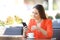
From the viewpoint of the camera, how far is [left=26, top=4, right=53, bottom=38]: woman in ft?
7.27

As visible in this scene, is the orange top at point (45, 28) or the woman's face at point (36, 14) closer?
the orange top at point (45, 28)

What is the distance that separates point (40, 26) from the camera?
7.73 ft

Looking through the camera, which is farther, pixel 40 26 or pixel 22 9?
pixel 22 9

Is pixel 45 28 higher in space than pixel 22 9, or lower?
lower

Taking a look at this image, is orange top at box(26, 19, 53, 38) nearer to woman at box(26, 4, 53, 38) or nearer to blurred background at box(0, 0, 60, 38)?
woman at box(26, 4, 53, 38)

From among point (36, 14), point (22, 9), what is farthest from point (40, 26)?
point (22, 9)

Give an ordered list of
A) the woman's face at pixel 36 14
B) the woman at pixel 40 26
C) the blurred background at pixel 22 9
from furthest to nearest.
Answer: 1. the blurred background at pixel 22 9
2. the woman's face at pixel 36 14
3. the woman at pixel 40 26

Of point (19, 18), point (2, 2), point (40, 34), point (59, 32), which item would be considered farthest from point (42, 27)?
point (2, 2)

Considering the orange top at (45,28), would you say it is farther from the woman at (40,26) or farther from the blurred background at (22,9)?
the blurred background at (22,9)

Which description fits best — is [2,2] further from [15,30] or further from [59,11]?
[59,11]

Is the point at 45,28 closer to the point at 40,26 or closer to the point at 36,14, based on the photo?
the point at 40,26

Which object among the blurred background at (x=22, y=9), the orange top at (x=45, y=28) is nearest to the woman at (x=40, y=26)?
the orange top at (x=45, y=28)

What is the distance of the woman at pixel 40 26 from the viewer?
2215 millimetres

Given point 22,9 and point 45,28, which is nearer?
point 45,28
